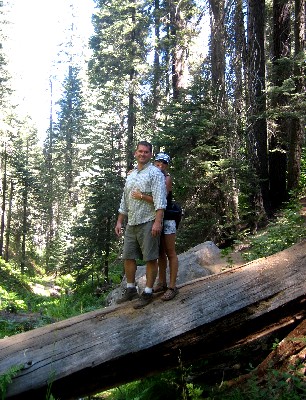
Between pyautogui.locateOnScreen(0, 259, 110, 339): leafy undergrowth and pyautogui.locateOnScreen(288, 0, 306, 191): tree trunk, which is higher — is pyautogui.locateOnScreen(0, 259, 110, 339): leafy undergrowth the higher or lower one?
the lower one

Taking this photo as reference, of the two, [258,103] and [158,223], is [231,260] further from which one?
[258,103]

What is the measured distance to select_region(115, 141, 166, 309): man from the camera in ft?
16.7

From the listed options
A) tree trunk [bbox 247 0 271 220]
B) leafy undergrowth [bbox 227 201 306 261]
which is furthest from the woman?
tree trunk [bbox 247 0 271 220]

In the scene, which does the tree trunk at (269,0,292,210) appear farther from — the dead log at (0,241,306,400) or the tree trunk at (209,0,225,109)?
the dead log at (0,241,306,400)

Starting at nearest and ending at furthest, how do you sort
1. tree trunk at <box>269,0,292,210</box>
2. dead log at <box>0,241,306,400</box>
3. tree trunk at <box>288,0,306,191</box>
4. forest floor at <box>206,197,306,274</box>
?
dead log at <box>0,241,306,400</box>, forest floor at <box>206,197,306,274</box>, tree trunk at <box>288,0,306,191</box>, tree trunk at <box>269,0,292,210</box>

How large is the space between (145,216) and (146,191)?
0.32m

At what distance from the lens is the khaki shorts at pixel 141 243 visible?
5.11 meters

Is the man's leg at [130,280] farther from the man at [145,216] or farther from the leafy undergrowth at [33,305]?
the leafy undergrowth at [33,305]

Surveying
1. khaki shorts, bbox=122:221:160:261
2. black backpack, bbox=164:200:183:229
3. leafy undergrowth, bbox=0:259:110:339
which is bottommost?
leafy undergrowth, bbox=0:259:110:339

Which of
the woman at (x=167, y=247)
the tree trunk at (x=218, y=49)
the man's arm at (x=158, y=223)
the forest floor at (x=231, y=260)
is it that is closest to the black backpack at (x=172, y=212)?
the woman at (x=167, y=247)

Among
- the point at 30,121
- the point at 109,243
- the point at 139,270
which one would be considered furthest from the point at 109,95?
the point at 30,121

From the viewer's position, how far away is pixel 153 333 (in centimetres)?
472

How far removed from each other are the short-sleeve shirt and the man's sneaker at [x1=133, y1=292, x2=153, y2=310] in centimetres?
91

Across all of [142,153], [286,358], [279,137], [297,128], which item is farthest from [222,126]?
[286,358]
